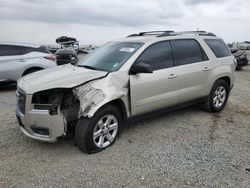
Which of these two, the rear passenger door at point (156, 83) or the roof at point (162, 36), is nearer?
the rear passenger door at point (156, 83)

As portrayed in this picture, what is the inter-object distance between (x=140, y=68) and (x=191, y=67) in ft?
4.93

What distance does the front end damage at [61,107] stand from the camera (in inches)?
164

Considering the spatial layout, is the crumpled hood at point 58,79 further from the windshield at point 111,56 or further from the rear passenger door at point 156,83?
the rear passenger door at point 156,83

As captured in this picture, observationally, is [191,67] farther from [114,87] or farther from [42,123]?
[42,123]

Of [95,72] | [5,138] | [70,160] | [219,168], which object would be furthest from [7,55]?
[219,168]

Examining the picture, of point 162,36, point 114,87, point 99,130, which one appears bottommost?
point 99,130

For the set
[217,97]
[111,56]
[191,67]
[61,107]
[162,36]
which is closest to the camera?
[61,107]

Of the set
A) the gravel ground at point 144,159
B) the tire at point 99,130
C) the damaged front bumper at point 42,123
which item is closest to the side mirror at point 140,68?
the tire at point 99,130

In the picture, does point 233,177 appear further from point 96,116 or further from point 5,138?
point 5,138

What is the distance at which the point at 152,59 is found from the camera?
5160 millimetres

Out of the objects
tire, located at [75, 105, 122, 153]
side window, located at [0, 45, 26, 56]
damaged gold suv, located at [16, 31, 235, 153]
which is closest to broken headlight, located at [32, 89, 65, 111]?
damaged gold suv, located at [16, 31, 235, 153]

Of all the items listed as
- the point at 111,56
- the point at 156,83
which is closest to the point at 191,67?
the point at 156,83

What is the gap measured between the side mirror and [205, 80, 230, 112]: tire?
222 cm

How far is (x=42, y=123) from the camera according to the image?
4.19 m
